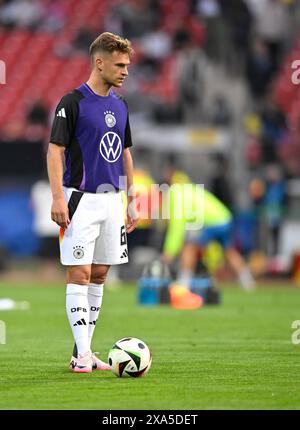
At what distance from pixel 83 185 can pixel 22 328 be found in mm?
4510

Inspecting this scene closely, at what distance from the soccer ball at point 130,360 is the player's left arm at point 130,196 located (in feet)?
3.88

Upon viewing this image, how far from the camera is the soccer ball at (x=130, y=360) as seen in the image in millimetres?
8562

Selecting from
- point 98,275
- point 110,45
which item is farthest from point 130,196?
point 110,45

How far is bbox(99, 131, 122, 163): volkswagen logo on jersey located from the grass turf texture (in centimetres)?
167

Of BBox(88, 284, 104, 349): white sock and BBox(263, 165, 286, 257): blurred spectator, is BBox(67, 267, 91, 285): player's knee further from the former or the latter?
BBox(263, 165, 286, 257): blurred spectator

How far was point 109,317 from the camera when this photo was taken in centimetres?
1454

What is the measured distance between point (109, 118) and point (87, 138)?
0.83ft

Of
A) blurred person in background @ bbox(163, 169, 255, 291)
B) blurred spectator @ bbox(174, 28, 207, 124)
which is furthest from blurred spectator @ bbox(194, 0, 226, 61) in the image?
blurred person in background @ bbox(163, 169, 255, 291)

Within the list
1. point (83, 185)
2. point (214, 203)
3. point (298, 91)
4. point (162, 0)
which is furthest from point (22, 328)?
point (162, 0)

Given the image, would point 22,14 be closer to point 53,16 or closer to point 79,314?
→ point 53,16

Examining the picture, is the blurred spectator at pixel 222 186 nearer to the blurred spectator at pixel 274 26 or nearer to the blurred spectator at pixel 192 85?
the blurred spectator at pixel 192 85

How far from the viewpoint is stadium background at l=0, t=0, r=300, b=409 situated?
73.5 feet

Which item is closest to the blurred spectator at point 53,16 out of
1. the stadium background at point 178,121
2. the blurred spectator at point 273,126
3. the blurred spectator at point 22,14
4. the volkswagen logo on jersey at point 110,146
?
the stadium background at point 178,121

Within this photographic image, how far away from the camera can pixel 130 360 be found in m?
8.56
